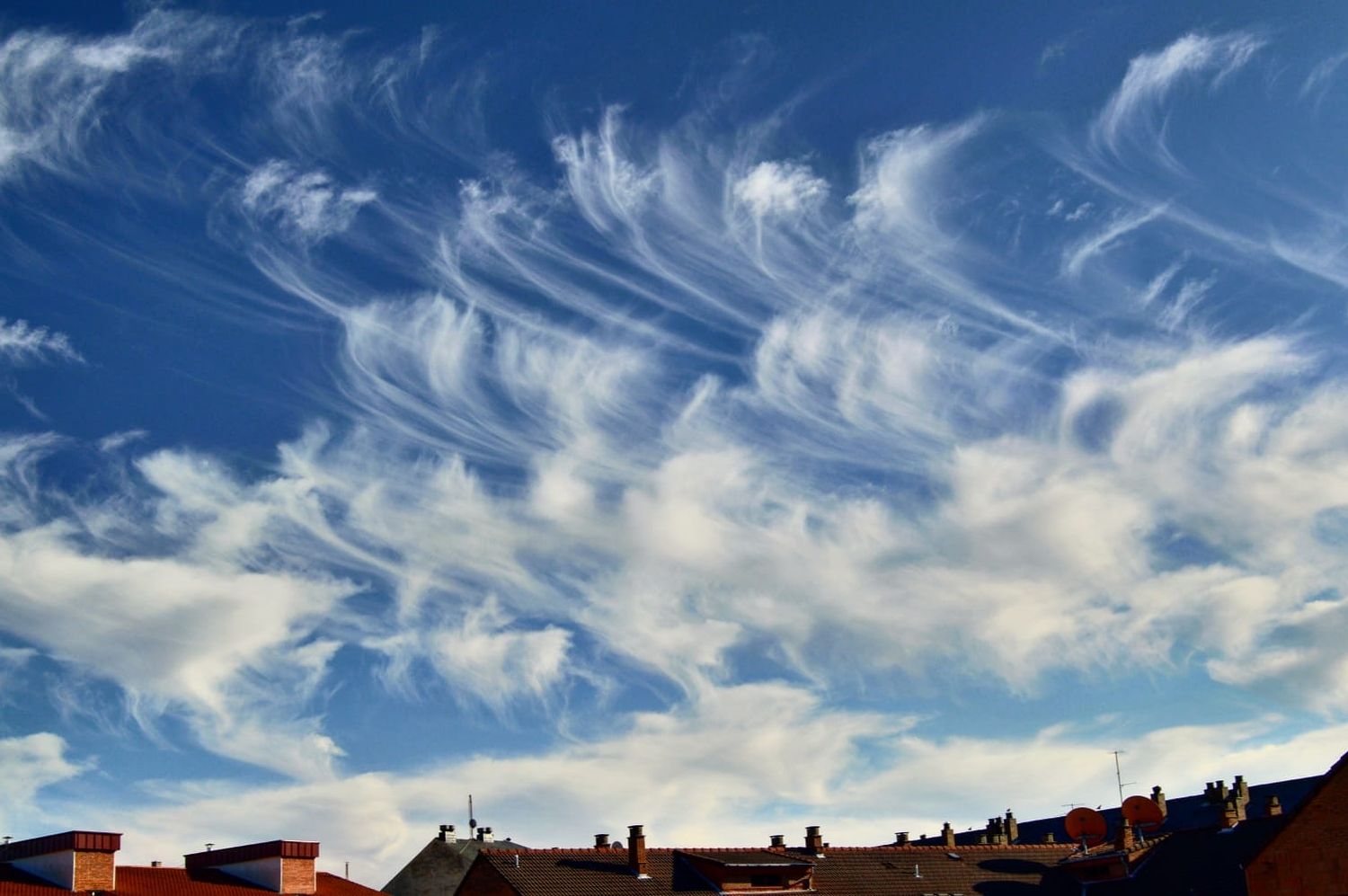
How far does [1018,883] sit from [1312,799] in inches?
857

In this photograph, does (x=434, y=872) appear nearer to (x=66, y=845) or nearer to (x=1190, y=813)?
(x=66, y=845)

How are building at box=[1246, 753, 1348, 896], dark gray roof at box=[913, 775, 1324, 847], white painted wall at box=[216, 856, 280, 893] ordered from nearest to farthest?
building at box=[1246, 753, 1348, 896] < white painted wall at box=[216, 856, 280, 893] < dark gray roof at box=[913, 775, 1324, 847]

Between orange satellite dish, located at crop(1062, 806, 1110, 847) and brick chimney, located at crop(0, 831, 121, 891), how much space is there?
1844 inches

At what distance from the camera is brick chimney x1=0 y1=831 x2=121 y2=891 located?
48969 mm

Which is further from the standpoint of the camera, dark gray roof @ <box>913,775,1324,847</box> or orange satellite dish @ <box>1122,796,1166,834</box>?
dark gray roof @ <box>913,775,1324,847</box>

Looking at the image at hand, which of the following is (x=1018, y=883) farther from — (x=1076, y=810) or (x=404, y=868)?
(x=404, y=868)

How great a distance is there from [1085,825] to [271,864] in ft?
137

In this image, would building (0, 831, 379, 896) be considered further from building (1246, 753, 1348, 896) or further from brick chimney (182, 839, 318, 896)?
building (1246, 753, 1348, 896)

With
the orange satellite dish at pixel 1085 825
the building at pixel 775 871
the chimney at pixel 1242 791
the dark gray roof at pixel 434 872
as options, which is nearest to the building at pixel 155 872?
the building at pixel 775 871

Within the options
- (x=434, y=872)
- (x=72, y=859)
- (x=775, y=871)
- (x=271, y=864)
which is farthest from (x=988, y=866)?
(x=72, y=859)

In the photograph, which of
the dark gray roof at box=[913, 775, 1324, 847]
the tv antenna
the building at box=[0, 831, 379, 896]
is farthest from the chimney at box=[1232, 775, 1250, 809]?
the building at box=[0, 831, 379, 896]

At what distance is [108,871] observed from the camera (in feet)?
164

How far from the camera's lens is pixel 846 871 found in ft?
215

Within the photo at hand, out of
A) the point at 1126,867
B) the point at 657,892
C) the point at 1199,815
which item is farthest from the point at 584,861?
the point at 1199,815
